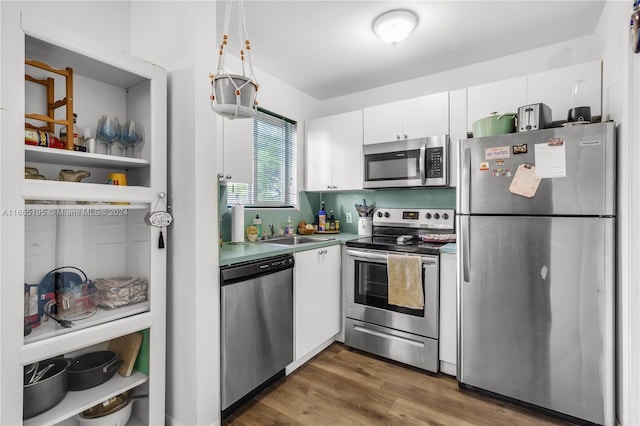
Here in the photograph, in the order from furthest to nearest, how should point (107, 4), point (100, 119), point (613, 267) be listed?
point (107, 4)
point (613, 267)
point (100, 119)

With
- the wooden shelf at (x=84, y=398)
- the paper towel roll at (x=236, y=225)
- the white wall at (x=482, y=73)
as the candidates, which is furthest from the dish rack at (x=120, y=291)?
the white wall at (x=482, y=73)

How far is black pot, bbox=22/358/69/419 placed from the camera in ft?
4.09

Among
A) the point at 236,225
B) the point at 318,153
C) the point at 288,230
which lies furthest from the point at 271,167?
the point at 236,225

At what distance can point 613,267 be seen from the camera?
5.37 feet

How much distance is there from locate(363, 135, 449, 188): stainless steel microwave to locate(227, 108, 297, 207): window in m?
0.84

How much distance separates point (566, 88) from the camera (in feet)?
6.93

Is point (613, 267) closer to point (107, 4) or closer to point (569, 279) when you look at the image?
point (569, 279)

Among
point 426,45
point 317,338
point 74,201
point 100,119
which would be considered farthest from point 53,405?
point 426,45

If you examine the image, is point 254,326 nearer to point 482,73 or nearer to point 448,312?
point 448,312

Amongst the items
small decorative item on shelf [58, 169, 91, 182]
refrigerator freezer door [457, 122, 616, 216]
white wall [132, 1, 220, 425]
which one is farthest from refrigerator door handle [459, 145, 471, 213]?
small decorative item on shelf [58, 169, 91, 182]

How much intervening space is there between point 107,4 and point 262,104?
4.36 feet

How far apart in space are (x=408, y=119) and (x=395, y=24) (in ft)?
2.82

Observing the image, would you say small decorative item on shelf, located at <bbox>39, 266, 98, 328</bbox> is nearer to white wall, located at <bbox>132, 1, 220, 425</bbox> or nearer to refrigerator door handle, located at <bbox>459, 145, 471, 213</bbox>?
white wall, located at <bbox>132, 1, 220, 425</bbox>

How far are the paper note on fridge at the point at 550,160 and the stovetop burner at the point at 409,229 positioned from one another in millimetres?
904
